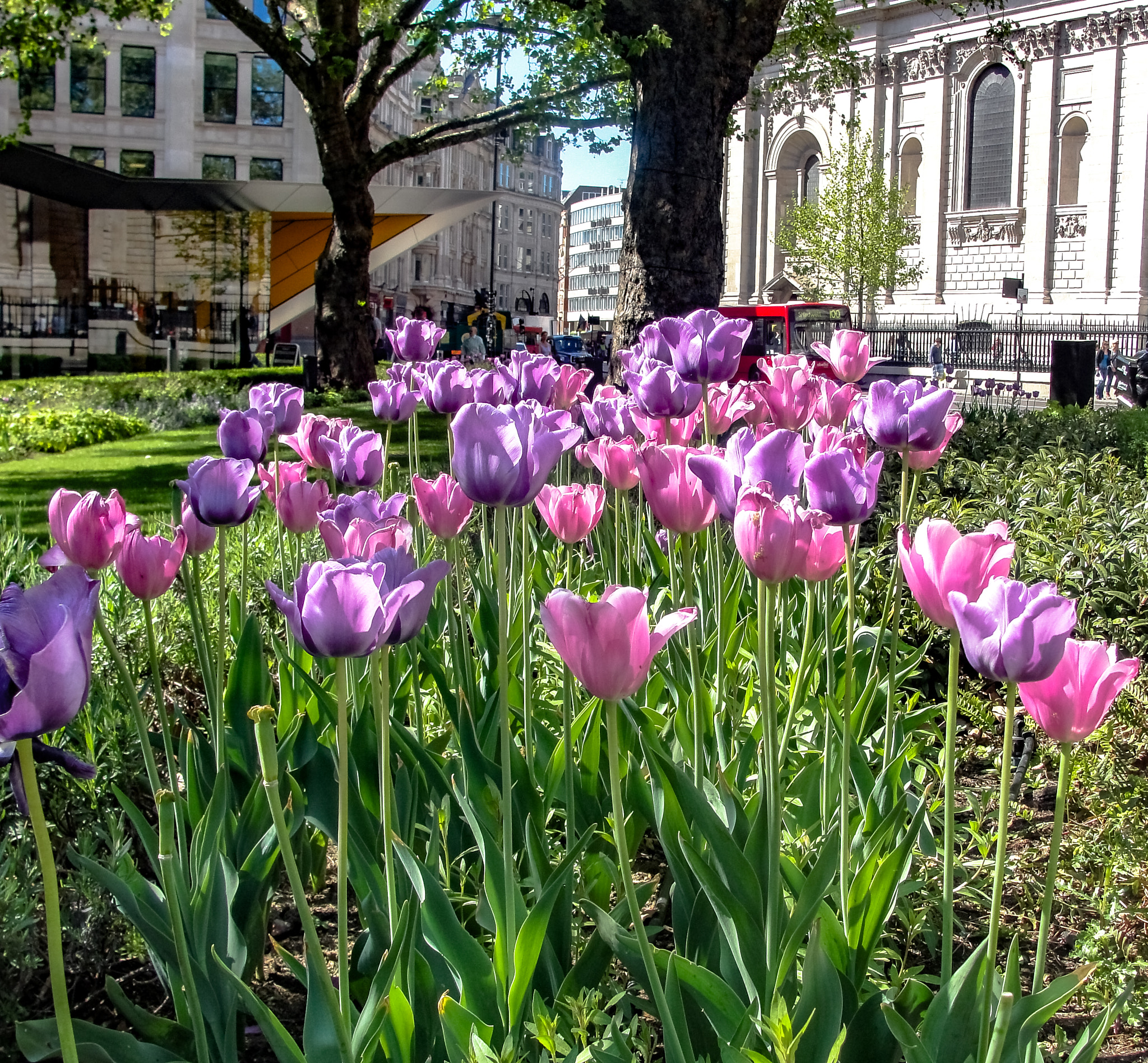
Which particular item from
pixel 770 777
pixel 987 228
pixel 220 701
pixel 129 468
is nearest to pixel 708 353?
pixel 220 701

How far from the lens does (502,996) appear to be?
4.95 ft

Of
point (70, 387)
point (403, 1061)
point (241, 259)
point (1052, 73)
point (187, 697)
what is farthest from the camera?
point (1052, 73)

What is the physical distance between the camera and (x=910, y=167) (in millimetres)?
46938

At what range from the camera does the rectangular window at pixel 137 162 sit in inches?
1646

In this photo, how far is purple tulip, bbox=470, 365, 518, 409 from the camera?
8.66ft

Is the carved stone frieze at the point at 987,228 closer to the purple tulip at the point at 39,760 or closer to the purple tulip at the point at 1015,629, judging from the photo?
the purple tulip at the point at 1015,629

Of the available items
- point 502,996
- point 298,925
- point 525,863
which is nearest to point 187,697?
point 298,925

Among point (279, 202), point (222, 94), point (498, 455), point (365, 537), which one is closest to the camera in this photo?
point (498, 455)

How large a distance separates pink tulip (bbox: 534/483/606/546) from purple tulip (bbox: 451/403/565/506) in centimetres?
68

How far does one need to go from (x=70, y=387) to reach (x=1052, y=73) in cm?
3620

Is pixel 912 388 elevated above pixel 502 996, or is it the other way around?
pixel 912 388

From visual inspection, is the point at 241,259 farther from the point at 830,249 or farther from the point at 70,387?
the point at 830,249

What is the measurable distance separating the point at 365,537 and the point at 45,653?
68cm

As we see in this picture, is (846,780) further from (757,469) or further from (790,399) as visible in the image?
(790,399)
